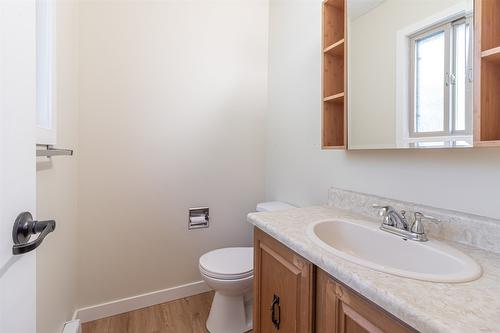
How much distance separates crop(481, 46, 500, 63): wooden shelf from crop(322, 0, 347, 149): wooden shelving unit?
62cm

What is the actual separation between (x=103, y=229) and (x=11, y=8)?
1.51m

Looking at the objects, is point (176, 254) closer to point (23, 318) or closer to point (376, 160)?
point (23, 318)

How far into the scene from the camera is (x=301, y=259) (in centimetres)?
88

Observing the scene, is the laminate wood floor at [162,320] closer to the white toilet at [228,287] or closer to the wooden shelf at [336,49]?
the white toilet at [228,287]

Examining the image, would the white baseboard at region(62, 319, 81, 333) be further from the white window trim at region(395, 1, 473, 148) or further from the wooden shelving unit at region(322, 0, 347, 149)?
the white window trim at region(395, 1, 473, 148)

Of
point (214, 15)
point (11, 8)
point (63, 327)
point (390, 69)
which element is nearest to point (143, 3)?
point (214, 15)

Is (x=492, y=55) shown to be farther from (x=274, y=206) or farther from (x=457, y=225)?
(x=274, y=206)

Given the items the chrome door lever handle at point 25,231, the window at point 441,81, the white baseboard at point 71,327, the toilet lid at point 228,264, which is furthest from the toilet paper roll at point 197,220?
the window at point 441,81

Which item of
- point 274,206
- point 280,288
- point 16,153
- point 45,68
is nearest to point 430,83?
point 280,288

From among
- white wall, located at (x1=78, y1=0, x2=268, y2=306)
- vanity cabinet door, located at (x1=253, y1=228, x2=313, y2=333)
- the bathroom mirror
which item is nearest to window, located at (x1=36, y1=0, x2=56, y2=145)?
white wall, located at (x1=78, y1=0, x2=268, y2=306)

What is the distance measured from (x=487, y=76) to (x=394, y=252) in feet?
2.21

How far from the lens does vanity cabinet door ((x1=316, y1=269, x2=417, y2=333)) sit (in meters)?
0.59

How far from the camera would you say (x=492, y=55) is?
759 mm

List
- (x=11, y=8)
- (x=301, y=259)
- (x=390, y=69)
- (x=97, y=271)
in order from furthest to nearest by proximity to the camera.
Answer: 1. (x=97, y=271)
2. (x=390, y=69)
3. (x=301, y=259)
4. (x=11, y=8)
